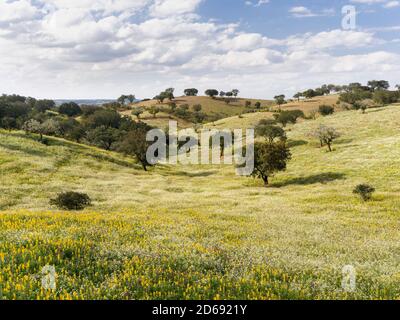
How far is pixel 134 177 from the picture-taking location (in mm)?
65188

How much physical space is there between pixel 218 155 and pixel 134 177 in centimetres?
3439

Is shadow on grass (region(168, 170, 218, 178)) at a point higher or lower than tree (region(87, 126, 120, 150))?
lower

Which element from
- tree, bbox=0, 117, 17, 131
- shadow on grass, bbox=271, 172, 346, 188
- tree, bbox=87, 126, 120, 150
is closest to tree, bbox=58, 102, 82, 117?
tree, bbox=87, 126, 120, 150

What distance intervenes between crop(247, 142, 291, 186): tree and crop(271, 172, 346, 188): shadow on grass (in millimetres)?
2313

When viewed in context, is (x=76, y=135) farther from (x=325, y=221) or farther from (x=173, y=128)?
(x=325, y=221)

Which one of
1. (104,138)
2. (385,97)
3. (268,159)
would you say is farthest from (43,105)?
(268,159)

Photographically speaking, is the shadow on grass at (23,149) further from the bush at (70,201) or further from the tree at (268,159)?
the tree at (268,159)

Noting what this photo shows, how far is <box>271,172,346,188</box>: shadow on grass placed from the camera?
55062 millimetres

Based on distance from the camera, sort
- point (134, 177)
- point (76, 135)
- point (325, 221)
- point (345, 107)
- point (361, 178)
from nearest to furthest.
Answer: point (325, 221) < point (361, 178) < point (134, 177) < point (76, 135) < point (345, 107)

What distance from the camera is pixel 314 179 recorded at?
5684 cm

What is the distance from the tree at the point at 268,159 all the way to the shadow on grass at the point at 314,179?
2.31m

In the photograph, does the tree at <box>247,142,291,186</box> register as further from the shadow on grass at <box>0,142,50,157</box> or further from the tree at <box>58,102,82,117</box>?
the tree at <box>58,102,82,117</box>
